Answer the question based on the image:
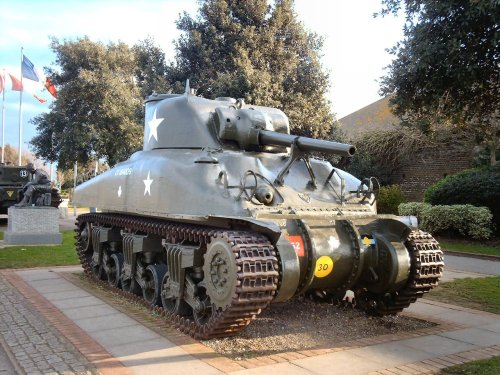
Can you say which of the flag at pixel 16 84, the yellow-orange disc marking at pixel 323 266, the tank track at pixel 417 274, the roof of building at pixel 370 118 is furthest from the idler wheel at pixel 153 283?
the flag at pixel 16 84

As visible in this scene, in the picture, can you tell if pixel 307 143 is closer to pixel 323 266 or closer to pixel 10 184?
pixel 323 266

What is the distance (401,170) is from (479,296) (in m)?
17.2

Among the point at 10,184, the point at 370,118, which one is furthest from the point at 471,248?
the point at 10,184

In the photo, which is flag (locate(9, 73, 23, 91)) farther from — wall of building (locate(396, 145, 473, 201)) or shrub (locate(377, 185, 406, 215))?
wall of building (locate(396, 145, 473, 201))

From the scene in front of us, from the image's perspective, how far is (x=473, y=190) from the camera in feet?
59.7

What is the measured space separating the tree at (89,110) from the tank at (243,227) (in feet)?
71.7

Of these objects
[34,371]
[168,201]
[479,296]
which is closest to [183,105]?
[168,201]

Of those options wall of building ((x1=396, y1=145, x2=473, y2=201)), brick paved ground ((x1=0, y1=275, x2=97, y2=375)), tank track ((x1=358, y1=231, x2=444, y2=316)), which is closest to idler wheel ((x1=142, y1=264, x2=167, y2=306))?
brick paved ground ((x1=0, y1=275, x2=97, y2=375))

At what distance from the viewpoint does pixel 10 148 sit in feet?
270

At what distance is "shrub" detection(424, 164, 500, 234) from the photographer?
17.8 metres

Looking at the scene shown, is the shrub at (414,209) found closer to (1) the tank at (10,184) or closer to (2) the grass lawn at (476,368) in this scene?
(2) the grass lawn at (476,368)

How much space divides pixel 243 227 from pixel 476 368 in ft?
9.50

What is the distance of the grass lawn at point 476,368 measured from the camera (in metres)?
Answer: 5.33

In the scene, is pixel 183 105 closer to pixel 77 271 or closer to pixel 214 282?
pixel 214 282
